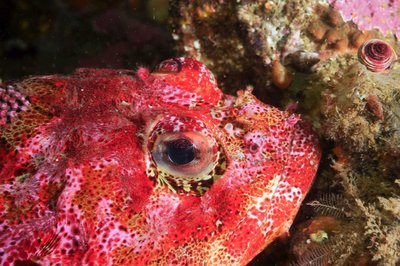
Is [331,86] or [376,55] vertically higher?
[376,55]

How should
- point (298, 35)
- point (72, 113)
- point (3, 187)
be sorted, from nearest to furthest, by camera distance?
point (3, 187), point (72, 113), point (298, 35)

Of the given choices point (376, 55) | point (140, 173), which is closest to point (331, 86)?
point (376, 55)

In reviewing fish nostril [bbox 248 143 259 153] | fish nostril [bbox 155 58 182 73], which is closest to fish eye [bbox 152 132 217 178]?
fish nostril [bbox 248 143 259 153]

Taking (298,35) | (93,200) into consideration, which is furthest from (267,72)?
(93,200)

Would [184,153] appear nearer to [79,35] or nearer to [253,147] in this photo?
[253,147]

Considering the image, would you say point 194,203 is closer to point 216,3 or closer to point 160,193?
point 160,193

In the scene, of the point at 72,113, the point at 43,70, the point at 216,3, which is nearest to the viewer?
the point at 72,113

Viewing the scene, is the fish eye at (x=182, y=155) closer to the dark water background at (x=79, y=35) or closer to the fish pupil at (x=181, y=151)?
the fish pupil at (x=181, y=151)
